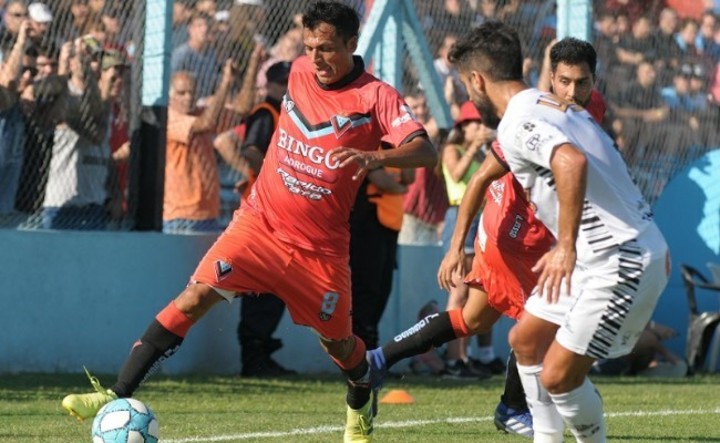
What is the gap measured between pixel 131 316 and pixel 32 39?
91.6 inches

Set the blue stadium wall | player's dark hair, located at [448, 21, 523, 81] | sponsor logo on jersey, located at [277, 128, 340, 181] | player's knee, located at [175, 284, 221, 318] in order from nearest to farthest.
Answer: player's dark hair, located at [448, 21, 523, 81], player's knee, located at [175, 284, 221, 318], sponsor logo on jersey, located at [277, 128, 340, 181], the blue stadium wall

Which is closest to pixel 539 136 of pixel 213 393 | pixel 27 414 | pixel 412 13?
pixel 27 414

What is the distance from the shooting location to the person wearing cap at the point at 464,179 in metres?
12.6

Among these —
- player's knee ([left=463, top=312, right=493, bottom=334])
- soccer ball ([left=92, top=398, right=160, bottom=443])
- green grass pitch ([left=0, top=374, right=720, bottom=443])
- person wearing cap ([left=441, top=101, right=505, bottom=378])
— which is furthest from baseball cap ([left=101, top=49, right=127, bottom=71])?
soccer ball ([left=92, top=398, right=160, bottom=443])

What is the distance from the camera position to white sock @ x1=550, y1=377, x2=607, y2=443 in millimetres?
6246

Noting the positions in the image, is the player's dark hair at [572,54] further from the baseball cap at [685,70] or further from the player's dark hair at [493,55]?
the baseball cap at [685,70]

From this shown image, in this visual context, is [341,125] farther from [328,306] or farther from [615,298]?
[615,298]

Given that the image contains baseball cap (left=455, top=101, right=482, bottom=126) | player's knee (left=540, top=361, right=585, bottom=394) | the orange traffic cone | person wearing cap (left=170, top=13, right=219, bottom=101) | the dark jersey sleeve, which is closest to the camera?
player's knee (left=540, top=361, right=585, bottom=394)

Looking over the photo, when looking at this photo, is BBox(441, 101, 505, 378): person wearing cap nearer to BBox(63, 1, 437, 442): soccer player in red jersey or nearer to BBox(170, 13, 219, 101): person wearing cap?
BBox(170, 13, 219, 101): person wearing cap

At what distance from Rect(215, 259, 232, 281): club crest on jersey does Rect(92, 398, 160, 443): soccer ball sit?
0.81m

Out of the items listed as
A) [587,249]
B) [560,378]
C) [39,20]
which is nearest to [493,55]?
[587,249]

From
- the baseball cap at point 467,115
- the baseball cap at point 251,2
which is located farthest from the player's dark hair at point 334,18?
the baseball cap at point 467,115

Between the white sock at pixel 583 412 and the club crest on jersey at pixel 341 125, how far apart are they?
2.23 m

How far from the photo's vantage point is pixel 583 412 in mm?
6281
